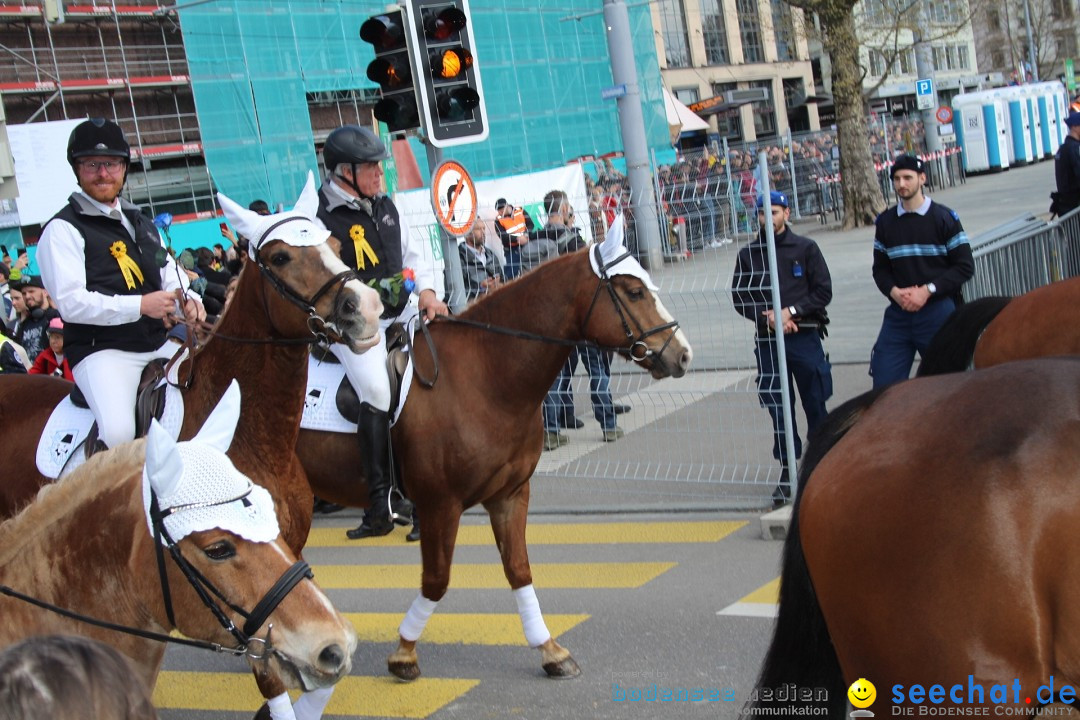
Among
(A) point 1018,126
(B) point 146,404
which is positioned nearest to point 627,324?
(B) point 146,404

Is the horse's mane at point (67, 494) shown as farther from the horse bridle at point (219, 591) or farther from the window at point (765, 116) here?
the window at point (765, 116)

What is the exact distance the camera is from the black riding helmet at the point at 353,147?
621cm

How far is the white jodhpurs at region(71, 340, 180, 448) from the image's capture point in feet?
17.3

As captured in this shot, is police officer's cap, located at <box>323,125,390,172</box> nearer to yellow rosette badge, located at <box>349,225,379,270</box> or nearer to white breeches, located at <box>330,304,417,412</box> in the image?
yellow rosette badge, located at <box>349,225,379,270</box>

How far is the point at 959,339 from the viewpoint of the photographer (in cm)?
655

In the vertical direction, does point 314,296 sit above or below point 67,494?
above

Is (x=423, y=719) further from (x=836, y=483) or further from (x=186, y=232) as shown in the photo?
(x=186, y=232)

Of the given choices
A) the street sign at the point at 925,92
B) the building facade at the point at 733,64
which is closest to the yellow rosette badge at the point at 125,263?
the street sign at the point at 925,92

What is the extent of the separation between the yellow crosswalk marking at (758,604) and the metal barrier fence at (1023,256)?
393cm

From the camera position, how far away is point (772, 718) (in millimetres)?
Answer: 3592

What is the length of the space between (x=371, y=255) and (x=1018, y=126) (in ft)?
128

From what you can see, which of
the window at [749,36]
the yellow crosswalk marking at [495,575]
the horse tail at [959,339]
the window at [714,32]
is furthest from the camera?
the window at [749,36]

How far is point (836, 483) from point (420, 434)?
305 cm

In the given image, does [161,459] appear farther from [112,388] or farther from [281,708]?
[112,388]
